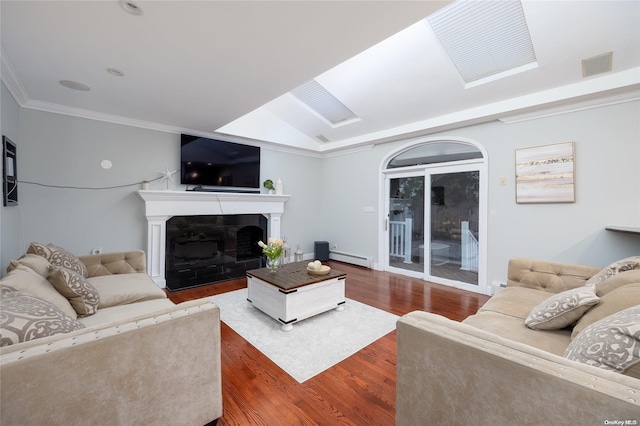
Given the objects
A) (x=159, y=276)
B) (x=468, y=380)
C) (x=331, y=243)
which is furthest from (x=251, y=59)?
(x=331, y=243)

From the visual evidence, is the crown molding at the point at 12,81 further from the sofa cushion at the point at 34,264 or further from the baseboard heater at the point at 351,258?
the baseboard heater at the point at 351,258

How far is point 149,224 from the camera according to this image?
154 inches

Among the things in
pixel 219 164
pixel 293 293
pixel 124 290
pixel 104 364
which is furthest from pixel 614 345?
pixel 219 164

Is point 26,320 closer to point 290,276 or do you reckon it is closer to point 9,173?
point 290,276

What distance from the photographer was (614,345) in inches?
36.5

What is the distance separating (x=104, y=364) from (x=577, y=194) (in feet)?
14.8

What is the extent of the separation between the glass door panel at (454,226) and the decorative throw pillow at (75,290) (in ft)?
14.2

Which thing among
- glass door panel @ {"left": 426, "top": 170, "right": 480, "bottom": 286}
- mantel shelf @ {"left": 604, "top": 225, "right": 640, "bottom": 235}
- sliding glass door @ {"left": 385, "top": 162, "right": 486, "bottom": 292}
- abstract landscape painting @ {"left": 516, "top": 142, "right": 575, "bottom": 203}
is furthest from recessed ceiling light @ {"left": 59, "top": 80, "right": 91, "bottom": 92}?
mantel shelf @ {"left": 604, "top": 225, "right": 640, "bottom": 235}

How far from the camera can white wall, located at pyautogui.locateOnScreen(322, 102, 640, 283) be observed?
113 inches

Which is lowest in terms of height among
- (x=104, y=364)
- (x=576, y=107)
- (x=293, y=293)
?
(x=293, y=293)

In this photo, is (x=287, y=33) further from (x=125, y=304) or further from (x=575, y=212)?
(x=575, y=212)

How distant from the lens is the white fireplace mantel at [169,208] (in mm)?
3920

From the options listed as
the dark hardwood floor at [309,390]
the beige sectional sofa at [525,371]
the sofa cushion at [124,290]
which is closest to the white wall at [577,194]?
the beige sectional sofa at [525,371]

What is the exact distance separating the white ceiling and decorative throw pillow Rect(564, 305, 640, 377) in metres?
1.91
